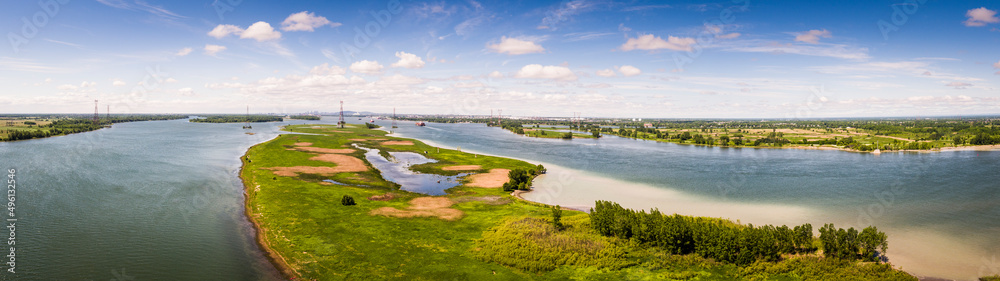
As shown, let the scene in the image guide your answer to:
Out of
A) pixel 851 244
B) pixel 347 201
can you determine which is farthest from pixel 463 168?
pixel 851 244

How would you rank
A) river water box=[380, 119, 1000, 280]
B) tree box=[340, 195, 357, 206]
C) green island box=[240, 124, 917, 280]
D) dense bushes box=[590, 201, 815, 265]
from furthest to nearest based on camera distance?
tree box=[340, 195, 357, 206] → river water box=[380, 119, 1000, 280] → dense bushes box=[590, 201, 815, 265] → green island box=[240, 124, 917, 280]

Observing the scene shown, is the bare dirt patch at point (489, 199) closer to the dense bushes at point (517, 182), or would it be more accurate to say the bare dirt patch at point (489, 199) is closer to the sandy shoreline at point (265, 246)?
the dense bushes at point (517, 182)

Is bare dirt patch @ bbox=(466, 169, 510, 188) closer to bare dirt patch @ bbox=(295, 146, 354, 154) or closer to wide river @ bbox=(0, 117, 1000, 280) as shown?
wide river @ bbox=(0, 117, 1000, 280)

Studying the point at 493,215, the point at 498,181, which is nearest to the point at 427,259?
the point at 493,215

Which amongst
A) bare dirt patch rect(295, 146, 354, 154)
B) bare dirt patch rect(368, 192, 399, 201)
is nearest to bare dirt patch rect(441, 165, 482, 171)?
bare dirt patch rect(368, 192, 399, 201)

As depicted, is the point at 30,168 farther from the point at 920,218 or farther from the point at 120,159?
the point at 920,218
